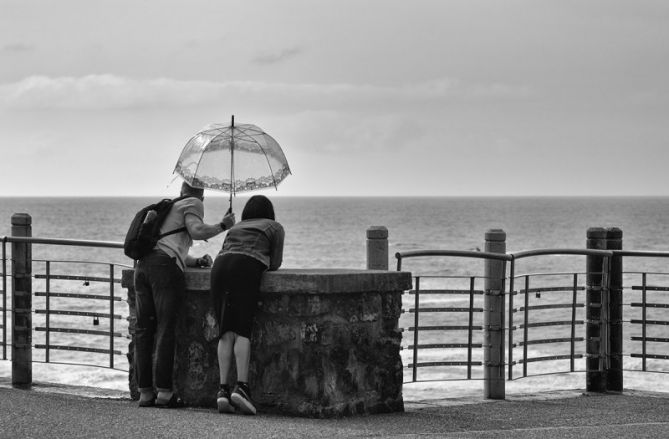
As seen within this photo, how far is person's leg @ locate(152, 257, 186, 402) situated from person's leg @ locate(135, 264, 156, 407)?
3.0 inches

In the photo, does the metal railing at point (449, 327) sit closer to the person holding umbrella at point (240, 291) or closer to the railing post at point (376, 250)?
the railing post at point (376, 250)

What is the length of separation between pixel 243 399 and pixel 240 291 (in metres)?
0.81

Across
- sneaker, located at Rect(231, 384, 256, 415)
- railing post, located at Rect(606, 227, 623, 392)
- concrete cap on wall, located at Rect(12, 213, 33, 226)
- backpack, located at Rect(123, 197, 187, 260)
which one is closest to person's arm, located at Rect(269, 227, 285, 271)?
backpack, located at Rect(123, 197, 187, 260)

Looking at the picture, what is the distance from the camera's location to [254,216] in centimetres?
878

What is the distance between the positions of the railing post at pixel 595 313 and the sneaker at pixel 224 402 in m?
4.16

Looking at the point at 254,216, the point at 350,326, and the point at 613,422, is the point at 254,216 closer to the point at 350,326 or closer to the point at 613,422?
the point at 350,326

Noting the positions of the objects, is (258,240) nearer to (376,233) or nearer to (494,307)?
(376,233)

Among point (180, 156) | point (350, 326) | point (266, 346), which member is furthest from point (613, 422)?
point (180, 156)

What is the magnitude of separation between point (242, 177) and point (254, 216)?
56 cm

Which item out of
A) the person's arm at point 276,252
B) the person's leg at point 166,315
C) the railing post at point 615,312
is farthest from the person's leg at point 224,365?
the railing post at point 615,312

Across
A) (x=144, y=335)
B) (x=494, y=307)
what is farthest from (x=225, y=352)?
(x=494, y=307)

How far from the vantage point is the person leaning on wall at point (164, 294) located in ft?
28.7

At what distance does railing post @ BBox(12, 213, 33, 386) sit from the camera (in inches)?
417

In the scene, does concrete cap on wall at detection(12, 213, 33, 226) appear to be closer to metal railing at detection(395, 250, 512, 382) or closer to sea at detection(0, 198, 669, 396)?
metal railing at detection(395, 250, 512, 382)
